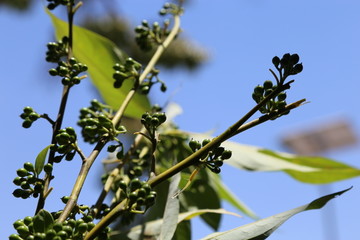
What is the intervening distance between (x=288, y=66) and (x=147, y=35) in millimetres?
403

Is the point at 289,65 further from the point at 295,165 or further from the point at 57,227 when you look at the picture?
the point at 295,165

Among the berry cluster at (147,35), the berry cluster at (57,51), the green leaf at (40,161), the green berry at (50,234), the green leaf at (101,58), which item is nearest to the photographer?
the green berry at (50,234)

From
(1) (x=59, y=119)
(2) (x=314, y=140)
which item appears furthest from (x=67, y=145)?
(2) (x=314, y=140)

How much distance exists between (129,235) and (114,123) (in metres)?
0.20

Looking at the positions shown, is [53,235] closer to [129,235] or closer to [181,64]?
[129,235]

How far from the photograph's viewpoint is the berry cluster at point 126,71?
2.12 feet

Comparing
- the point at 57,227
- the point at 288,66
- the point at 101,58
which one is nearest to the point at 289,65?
the point at 288,66

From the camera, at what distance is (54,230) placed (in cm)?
41

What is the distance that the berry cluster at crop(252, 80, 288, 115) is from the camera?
420 mm

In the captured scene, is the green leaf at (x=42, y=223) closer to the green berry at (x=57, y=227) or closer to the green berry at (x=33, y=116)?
the green berry at (x=57, y=227)

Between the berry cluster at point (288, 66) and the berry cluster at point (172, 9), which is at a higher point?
the berry cluster at point (172, 9)

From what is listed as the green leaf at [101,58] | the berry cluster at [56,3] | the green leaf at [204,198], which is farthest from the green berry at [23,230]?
the green leaf at [101,58]

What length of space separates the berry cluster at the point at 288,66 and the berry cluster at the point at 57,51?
1.02 feet

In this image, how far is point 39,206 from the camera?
1.58ft
